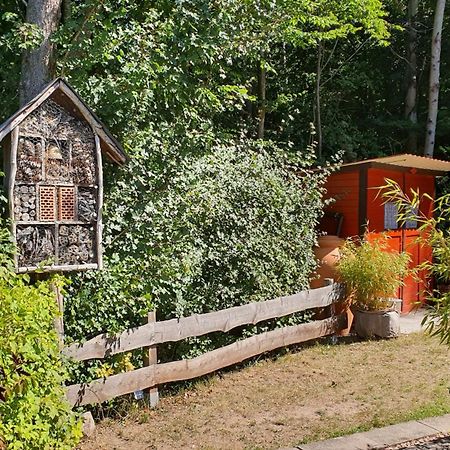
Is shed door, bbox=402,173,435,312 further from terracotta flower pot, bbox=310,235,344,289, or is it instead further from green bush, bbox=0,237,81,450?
green bush, bbox=0,237,81,450

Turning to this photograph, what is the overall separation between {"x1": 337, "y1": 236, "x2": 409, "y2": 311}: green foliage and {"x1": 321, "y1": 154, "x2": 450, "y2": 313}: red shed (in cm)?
81

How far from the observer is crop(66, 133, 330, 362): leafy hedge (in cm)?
534

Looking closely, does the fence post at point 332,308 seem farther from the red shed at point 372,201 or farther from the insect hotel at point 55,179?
the insect hotel at point 55,179

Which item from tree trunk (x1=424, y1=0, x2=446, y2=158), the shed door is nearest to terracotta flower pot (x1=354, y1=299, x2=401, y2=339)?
the shed door

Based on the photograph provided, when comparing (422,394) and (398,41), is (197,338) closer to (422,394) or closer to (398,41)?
(422,394)

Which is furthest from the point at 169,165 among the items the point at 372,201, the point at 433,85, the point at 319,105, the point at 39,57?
the point at 433,85

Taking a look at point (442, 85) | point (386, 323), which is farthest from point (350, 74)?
point (386, 323)

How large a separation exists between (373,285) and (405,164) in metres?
2.84

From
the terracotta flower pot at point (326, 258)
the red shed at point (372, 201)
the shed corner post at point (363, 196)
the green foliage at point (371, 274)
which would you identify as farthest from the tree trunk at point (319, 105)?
the green foliage at point (371, 274)

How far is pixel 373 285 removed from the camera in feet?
26.2

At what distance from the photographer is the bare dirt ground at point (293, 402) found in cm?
482

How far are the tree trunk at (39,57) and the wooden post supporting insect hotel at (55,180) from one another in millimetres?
1120

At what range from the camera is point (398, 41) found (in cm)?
1526

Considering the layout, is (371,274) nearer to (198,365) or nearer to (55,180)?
(198,365)
